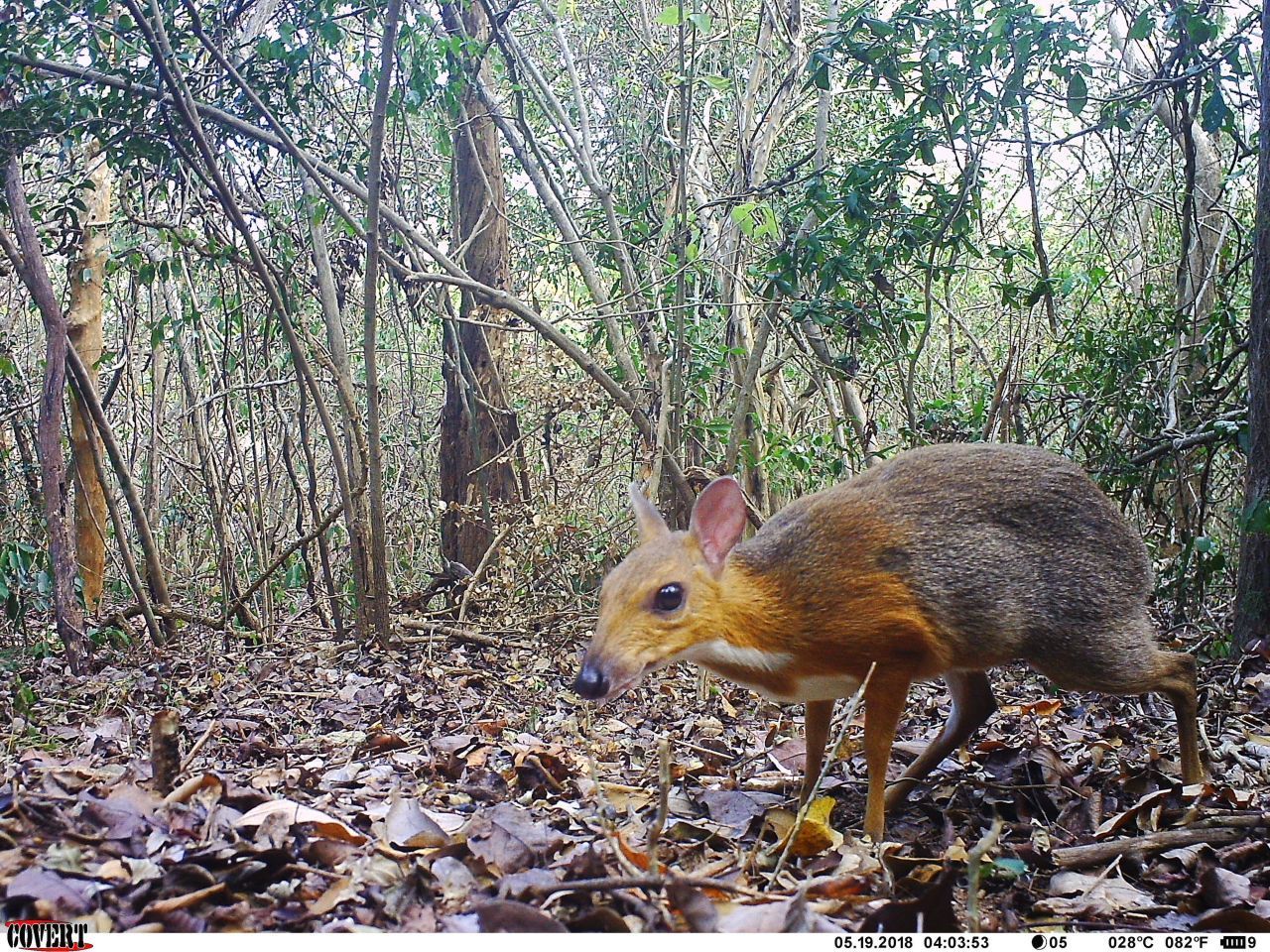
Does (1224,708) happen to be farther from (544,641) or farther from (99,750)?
(99,750)

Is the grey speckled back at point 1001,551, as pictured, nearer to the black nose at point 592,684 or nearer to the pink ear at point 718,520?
the pink ear at point 718,520

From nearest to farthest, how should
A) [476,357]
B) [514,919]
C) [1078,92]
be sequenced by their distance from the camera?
[514,919] < [1078,92] < [476,357]

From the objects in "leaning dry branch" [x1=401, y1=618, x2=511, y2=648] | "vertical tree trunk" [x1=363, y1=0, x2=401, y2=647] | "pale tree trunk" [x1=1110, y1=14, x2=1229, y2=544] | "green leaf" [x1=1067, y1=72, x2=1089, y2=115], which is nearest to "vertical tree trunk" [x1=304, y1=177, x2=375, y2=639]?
"vertical tree trunk" [x1=363, y1=0, x2=401, y2=647]

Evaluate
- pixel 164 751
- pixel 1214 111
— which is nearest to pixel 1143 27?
pixel 1214 111

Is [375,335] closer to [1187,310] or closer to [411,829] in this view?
[411,829]

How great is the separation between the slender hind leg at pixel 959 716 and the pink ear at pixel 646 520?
3.70ft

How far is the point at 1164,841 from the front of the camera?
2986 millimetres

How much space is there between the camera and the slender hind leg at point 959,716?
3.98 m

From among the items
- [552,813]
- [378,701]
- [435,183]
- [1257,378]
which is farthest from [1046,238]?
[552,813]

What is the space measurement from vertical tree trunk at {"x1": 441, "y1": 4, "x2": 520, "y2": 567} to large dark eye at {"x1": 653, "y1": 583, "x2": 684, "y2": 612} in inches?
178

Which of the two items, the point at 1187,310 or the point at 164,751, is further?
the point at 1187,310

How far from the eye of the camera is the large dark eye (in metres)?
3.47

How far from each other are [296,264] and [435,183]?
2296 mm

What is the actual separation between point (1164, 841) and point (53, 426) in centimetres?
A: 548
